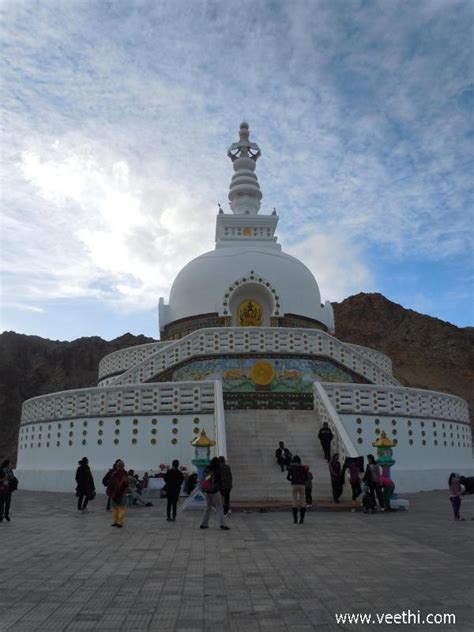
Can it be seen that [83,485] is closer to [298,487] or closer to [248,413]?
[298,487]

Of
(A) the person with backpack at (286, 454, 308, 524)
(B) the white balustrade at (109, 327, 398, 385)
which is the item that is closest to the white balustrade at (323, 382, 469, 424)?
(B) the white balustrade at (109, 327, 398, 385)

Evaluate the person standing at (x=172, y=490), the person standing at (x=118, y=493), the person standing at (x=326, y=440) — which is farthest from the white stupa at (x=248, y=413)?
the person standing at (x=118, y=493)

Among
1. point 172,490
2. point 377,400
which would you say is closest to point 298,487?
point 172,490

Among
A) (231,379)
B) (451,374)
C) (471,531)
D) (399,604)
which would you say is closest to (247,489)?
(471,531)

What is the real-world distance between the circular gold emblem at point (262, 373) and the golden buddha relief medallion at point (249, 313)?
5130mm

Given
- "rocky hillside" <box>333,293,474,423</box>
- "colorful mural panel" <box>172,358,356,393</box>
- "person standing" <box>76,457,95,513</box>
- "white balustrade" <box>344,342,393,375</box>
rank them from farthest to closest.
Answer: "rocky hillside" <box>333,293,474,423</box> < "white balustrade" <box>344,342,393,375</box> < "colorful mural panel" <box>172,358,356,393</box> < "person standing" <box>76,457,95,513</box>

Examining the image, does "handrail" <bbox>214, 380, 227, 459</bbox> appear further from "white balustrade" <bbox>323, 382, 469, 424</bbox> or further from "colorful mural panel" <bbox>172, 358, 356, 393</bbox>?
"white balustrade" <bbox>323, 382, 469, 424</bbox>

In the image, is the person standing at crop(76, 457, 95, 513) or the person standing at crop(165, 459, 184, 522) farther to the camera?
the person standing at crop(76, 457, 95, 513)

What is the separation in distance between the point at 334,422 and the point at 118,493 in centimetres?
635

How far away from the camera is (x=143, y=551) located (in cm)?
662

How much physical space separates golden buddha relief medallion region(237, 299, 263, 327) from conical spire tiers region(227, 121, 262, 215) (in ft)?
23.4

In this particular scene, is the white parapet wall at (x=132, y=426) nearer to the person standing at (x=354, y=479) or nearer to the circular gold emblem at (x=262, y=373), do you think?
the circular gold emblem at (x=262, y=373)

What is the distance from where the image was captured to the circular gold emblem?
17.1 metres

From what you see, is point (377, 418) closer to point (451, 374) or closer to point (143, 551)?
point (143, 551)
